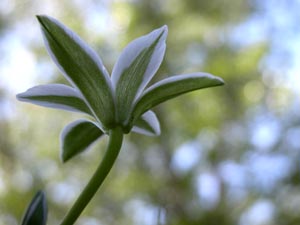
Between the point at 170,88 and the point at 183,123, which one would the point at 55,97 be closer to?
the point at 170,88

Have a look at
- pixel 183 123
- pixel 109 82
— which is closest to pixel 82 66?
pixel 109 82

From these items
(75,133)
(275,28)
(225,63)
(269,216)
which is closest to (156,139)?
(225,63)

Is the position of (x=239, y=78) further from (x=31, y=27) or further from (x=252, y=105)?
(x=31, y=27)

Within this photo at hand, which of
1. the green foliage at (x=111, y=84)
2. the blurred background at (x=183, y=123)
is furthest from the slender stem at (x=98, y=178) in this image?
the blurred background at (x=183, y=123)

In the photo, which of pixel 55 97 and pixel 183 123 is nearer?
pixel 55 97

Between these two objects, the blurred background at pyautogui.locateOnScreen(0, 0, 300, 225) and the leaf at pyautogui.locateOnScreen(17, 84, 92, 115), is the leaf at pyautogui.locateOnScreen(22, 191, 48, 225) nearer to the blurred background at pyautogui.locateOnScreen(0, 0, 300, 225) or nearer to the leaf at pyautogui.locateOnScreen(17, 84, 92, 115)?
the leaf at pyautogui.locateOnScreen(17, 84, 92, 115)

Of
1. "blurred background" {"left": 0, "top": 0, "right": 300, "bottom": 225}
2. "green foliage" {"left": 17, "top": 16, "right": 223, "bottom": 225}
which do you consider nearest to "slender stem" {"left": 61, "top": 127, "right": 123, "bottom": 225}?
"green foliage" {"left": 17, "top": 16, "right": 223, "bottom": 225}

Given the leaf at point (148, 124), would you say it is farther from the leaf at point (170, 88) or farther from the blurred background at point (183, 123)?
the blurred background at point (183, 123)
